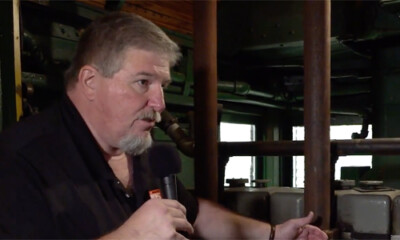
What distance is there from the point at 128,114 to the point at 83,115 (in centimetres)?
14

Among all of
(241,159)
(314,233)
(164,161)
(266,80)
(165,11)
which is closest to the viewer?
(164,161)

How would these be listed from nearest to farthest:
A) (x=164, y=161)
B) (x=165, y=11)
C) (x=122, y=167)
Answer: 1. (x=164, y=161)
2. (x=122, y=167)
3. (x=165, y=11)

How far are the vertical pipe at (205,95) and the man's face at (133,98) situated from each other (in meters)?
0.57

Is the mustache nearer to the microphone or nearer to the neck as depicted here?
the microphone

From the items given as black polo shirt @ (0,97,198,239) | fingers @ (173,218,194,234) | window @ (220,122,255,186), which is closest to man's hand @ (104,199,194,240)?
fingers @ (173,218,194,234)

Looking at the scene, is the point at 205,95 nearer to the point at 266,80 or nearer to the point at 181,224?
the point at 181,224

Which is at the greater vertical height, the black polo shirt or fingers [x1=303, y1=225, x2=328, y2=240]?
the black polo shirt

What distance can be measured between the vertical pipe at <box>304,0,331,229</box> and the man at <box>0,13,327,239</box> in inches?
19.4

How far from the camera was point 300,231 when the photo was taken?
1.36 m

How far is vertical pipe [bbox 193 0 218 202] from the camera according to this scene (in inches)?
65.3

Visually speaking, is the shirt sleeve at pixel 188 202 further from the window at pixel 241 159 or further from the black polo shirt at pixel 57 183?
the window at pixel 241 159

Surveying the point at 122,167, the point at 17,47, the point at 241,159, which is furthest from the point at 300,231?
the point at 241,159

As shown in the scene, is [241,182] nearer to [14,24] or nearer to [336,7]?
[14,24]

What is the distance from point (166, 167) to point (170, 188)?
54mm
